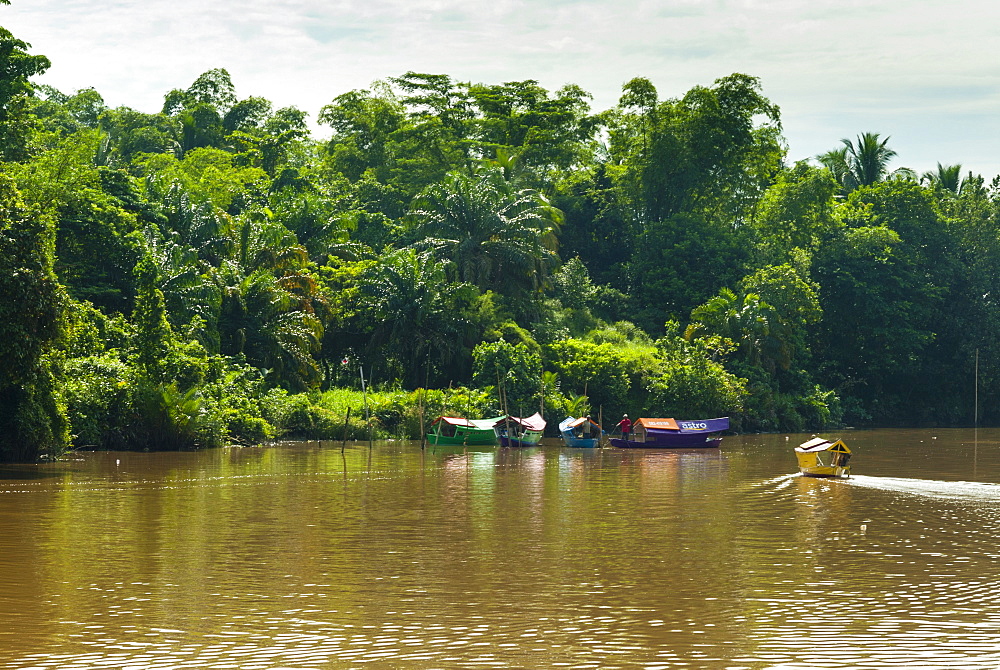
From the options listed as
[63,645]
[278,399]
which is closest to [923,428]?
[278,399]

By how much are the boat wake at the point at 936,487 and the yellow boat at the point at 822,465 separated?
470 millimetres

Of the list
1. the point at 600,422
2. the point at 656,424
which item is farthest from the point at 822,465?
the point at 600,422

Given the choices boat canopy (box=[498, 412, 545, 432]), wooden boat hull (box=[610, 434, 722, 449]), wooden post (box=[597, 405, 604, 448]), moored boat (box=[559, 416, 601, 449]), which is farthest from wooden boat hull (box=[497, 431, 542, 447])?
wooden boat hull (box=[610, 434, 722, 449])

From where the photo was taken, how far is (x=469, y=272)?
57531mm

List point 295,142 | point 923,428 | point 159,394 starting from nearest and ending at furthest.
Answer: point 159,394 → point 923,428 → point 295,142

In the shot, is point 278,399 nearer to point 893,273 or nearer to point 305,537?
point 305,537

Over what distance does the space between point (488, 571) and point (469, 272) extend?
133ft

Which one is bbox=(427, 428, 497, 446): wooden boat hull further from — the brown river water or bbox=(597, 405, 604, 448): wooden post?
the brown river water

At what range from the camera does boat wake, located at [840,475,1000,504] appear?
28.9 meters

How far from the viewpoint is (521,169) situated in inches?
2736

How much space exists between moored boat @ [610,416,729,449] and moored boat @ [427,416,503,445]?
210 inches

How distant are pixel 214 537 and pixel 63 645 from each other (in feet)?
26.4

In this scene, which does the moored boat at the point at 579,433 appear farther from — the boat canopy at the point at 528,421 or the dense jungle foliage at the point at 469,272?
the dense jungle foliage at the point at 469,272

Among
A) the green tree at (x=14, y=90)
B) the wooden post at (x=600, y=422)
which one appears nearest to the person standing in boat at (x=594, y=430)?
the wooden post at (x=600, y=422)
